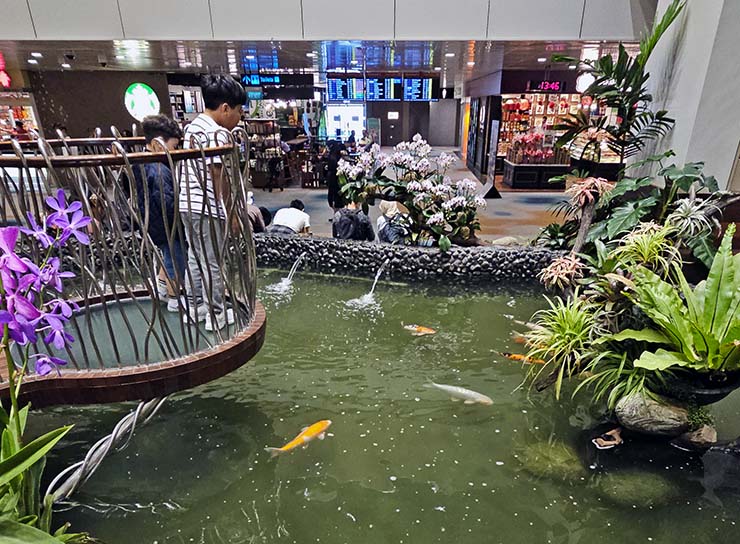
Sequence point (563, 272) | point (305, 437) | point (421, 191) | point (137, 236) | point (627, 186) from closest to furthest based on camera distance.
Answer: point (137, 236)
point (305, 437)
point (563, 272)
point (627, 186)
point (421, 191)

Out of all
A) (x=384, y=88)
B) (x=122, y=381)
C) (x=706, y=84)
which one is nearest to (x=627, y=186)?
(x=706, y=84)

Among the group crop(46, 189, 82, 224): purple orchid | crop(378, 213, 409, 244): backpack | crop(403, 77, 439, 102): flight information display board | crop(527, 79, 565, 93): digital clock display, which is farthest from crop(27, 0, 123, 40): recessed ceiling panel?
crop(527, 79, 565, 93): digital clock display

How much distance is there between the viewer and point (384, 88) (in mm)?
10695

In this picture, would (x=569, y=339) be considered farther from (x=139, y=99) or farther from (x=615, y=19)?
(x=139, y=99)

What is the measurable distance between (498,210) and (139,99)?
8739 mm

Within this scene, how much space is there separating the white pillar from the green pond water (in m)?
2.37

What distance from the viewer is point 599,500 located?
215 centimetres

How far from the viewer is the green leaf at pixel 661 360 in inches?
86.4

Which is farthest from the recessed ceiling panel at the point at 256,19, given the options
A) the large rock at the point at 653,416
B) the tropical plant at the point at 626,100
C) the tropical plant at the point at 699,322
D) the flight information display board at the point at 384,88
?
the flight information display board at the point at 384,88

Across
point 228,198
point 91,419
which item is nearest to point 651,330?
point 228,198

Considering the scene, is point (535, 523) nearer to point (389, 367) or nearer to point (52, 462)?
point (389, 367)

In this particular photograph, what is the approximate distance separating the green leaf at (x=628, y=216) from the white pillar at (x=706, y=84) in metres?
0.64

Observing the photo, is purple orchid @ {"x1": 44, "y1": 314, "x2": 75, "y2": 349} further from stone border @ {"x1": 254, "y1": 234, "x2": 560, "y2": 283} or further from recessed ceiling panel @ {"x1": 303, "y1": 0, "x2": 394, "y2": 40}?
recessed ceiling panel @ {"x1": 303, "y1": 0, "x2": 394, "y2": 40}

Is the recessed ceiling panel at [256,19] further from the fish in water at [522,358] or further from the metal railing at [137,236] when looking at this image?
the fish in water at [522,358]
